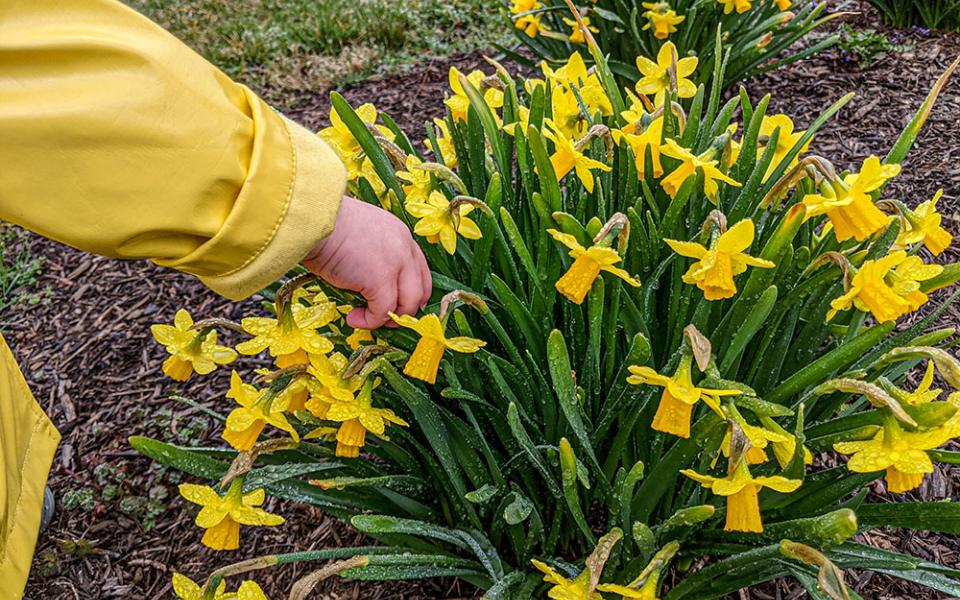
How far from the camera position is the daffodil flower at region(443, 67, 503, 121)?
1.50m

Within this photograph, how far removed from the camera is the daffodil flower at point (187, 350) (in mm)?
1324

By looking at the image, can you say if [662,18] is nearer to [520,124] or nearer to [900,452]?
[520,124]

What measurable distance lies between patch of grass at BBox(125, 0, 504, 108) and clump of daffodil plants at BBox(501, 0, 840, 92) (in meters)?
0.97

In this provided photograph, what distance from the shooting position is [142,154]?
2.92 ft

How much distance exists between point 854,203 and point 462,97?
2.54 ft

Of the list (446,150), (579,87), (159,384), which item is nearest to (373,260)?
(446,150)

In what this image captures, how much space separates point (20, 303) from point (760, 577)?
8.14ft

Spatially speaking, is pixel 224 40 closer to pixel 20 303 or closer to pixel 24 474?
pixel 20 303

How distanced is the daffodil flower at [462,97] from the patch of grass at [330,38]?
6.88 ft

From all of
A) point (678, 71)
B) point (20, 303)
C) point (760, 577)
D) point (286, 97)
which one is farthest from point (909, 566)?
point (286, 97)

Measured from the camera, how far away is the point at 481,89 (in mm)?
1630

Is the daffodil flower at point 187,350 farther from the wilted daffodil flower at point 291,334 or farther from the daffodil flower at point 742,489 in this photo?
the daffodil flower at point 742,489

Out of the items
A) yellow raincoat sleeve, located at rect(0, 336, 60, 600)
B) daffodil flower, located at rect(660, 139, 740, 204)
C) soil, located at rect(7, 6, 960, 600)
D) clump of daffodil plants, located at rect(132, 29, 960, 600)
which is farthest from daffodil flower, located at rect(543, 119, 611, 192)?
yellow raincoat sleeve, located at rect(0, 336, 60, 600)

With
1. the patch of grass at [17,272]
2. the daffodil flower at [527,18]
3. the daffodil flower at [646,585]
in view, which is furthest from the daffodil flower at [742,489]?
the patch of grass at [17,272]
